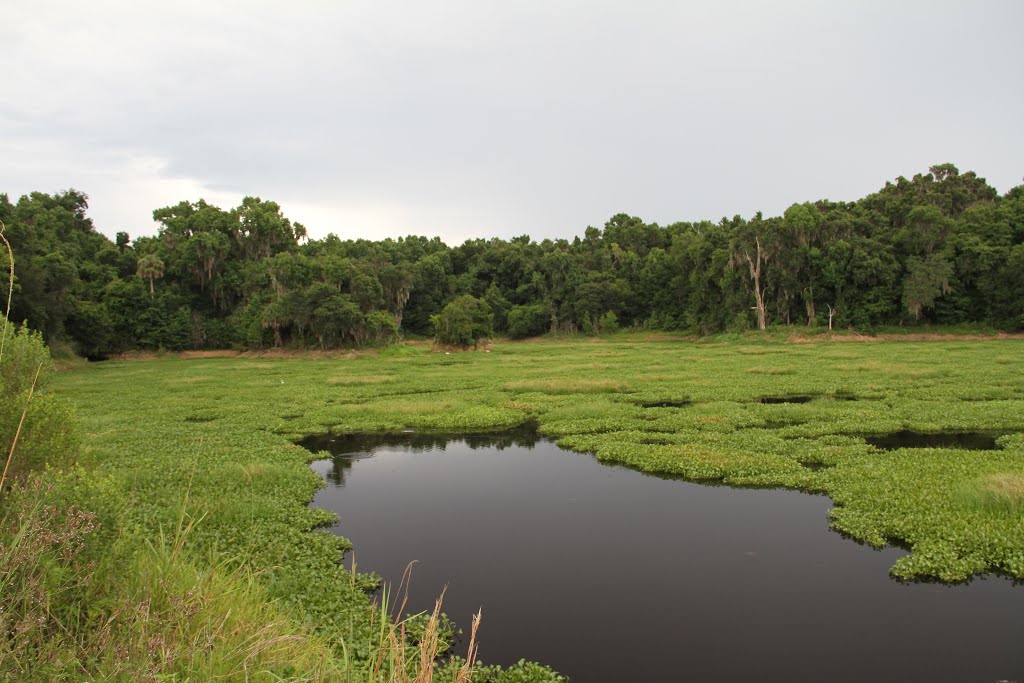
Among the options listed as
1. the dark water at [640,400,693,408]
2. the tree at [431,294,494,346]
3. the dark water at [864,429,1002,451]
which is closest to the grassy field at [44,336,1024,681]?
the dark water at [640,400,693,408]

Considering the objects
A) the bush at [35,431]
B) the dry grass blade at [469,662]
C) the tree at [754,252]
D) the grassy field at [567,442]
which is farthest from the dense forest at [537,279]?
the dry grass blade at [469,662]

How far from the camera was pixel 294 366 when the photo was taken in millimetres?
55469

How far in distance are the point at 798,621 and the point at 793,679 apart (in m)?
1.54

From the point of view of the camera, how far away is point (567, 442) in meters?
20.8

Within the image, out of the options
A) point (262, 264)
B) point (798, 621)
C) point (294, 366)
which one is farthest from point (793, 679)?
point (262, 264)

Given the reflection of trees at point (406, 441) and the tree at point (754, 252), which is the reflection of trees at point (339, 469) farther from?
the tree at point (754, 252)

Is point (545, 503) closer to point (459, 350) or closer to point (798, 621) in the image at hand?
point (798, 621)

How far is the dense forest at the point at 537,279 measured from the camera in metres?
62.0

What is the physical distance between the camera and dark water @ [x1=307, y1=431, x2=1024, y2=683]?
8344 mm

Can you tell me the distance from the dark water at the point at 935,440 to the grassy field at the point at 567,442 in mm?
553

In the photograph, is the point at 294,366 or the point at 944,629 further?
the point at 294,366

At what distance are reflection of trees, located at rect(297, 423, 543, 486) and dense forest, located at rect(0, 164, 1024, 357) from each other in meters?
41.1

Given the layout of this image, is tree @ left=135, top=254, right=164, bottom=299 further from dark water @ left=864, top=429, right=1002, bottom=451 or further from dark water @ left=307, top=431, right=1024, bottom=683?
dark water @ left=864, top=429, right=1002, bottom=451

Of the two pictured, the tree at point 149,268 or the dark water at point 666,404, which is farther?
the tree at point 149,268
